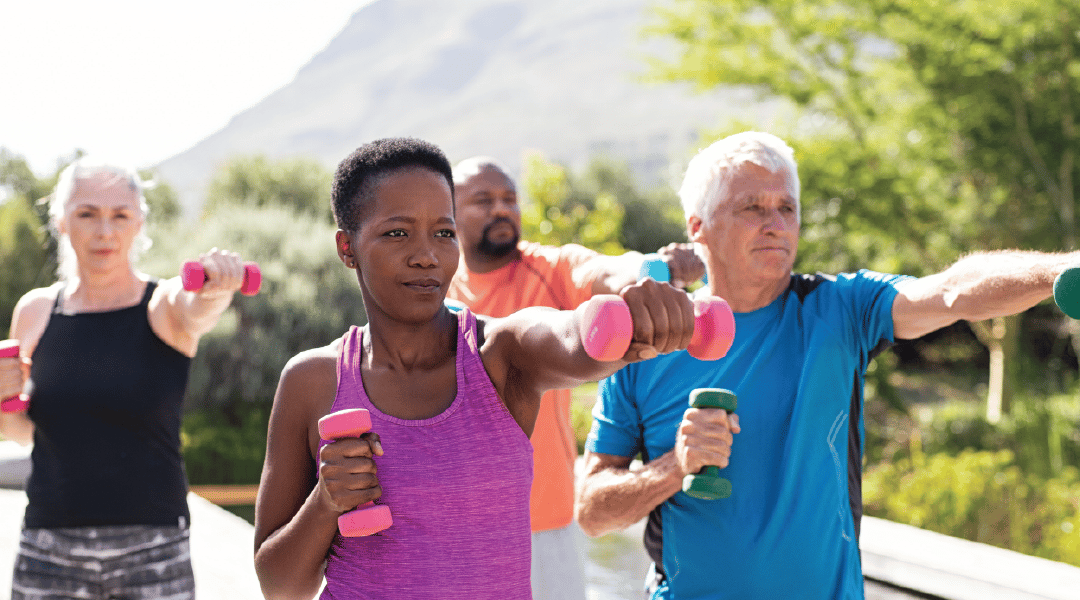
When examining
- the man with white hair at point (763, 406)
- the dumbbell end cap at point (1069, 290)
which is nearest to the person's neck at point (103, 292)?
the man with white hair at point (763, 406)

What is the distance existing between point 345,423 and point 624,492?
108 centimetres

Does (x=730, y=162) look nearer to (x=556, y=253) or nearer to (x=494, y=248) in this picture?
(x=556, y=253)

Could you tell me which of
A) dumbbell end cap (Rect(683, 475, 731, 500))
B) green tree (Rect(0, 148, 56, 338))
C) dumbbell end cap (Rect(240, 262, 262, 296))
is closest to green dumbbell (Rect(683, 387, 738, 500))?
dumbbell end cap (Rect(683, 475, 731, 500))

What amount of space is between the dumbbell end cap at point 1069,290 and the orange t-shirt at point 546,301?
156 centimetres

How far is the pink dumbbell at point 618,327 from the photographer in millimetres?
1195

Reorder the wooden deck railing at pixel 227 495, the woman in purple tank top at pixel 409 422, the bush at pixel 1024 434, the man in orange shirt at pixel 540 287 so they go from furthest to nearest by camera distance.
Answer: the wooden deck railing at pixel 227 495
the bush at pixel 1024 434
the man in orange shirt at pixel 540 287
the woman in purple tank top at pixel 409 422

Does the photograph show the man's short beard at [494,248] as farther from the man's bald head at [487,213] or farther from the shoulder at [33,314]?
the shoulder at [33,314]

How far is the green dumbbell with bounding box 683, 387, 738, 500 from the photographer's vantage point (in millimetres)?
2051

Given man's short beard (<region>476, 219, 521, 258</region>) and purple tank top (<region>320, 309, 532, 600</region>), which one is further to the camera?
man's short beard (<region>476, 219, 521, 258</region>)

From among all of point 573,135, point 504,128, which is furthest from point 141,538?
point 504,128

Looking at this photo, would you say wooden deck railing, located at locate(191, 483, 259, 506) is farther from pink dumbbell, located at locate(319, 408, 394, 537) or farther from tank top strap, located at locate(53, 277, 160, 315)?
pink dumbbell, located at locate(319, 408, 394, 537)

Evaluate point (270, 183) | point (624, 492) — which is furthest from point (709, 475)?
point (270, 183)

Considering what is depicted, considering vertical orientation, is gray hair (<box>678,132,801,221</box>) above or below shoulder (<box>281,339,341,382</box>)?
above

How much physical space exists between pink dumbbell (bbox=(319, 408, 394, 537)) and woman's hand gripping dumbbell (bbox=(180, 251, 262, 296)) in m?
1.12
